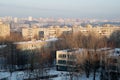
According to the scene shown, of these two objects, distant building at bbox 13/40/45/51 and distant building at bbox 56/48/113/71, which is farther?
distant building at bbox 13/40/45/51

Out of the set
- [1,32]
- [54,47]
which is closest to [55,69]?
[54,47]

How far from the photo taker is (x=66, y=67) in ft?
43.9

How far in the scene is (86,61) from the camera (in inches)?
482

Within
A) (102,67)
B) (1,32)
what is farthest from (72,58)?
(1,32)

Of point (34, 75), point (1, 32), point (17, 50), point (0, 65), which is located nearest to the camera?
point (34, 75)

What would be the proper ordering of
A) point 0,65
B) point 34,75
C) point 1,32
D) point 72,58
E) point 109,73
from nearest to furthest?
point 109,73, point 34,75, point 72,58, point 0,65, point 1,32

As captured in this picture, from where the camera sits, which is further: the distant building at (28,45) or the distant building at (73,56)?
the distant building at (28,45)

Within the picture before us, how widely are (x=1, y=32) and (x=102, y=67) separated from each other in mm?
16826

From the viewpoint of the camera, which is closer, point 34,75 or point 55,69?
point 34,75

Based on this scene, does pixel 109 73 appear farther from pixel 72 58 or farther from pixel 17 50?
pixel 17 50

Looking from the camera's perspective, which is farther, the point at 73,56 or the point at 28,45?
the point at 28,45

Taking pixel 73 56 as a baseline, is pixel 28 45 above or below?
above

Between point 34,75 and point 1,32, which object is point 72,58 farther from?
point 1,32

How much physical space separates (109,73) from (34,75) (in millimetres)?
3131
